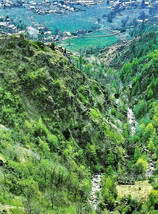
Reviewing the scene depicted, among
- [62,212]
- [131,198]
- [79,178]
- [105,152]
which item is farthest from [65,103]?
[62,212]

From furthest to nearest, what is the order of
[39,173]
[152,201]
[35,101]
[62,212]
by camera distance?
[35,101]
[152,201]
[39,173]
[62,212]

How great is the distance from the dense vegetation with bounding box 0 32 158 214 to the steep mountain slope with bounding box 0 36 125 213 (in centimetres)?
29

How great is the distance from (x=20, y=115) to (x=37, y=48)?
49.5 m

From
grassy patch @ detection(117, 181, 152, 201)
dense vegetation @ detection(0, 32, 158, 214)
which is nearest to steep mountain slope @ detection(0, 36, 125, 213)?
dense vegetation @ detection(0, 32, 158, 214)

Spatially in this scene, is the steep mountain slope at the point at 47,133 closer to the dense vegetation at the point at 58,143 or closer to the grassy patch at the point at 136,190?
the dense vegetation at the point at 58,143

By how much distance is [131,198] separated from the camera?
13150cm

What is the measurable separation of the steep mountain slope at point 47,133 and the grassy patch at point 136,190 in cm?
1226

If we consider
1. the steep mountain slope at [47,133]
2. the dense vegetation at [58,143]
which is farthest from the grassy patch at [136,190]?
the steep mountain slope at [47,133]

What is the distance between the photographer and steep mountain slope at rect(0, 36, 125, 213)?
107062 millimetres

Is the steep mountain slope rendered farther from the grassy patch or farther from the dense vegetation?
the grassy patch

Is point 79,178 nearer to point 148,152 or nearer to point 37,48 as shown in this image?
point 148,152

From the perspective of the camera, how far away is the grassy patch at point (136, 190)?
135125mm

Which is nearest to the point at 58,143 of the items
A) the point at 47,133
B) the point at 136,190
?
the point at 47,133

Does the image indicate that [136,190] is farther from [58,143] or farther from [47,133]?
[47,133]
